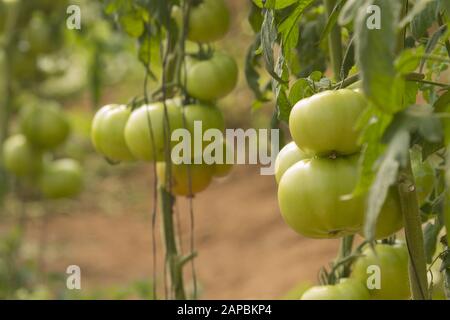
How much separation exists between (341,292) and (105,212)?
4396 millimetres

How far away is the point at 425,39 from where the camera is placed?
104 cm

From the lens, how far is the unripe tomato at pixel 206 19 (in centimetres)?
128

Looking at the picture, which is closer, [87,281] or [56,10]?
[56,10]

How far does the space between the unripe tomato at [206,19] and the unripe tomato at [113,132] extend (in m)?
0.16

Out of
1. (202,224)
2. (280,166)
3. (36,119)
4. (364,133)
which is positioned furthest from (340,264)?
(202,224)

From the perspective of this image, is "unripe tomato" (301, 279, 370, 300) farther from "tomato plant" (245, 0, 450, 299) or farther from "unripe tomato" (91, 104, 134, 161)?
"unripe tomato" (91, 104, 134, 161)

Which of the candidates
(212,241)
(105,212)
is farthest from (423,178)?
(105,212)

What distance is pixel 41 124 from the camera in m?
2.53

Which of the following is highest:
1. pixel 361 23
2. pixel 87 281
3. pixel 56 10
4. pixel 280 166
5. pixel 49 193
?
pixel 56 10

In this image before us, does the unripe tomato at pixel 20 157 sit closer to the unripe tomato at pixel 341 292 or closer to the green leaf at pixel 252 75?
the green leaf at pixel 252 75

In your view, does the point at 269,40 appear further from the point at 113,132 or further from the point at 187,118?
the point at 113,132

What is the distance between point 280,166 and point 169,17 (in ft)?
1.38

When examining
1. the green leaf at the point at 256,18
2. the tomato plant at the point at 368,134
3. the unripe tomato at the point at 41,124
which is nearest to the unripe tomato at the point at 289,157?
the tomato plant at the point at 368,134

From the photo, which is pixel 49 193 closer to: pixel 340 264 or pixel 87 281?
pixel 87 281
